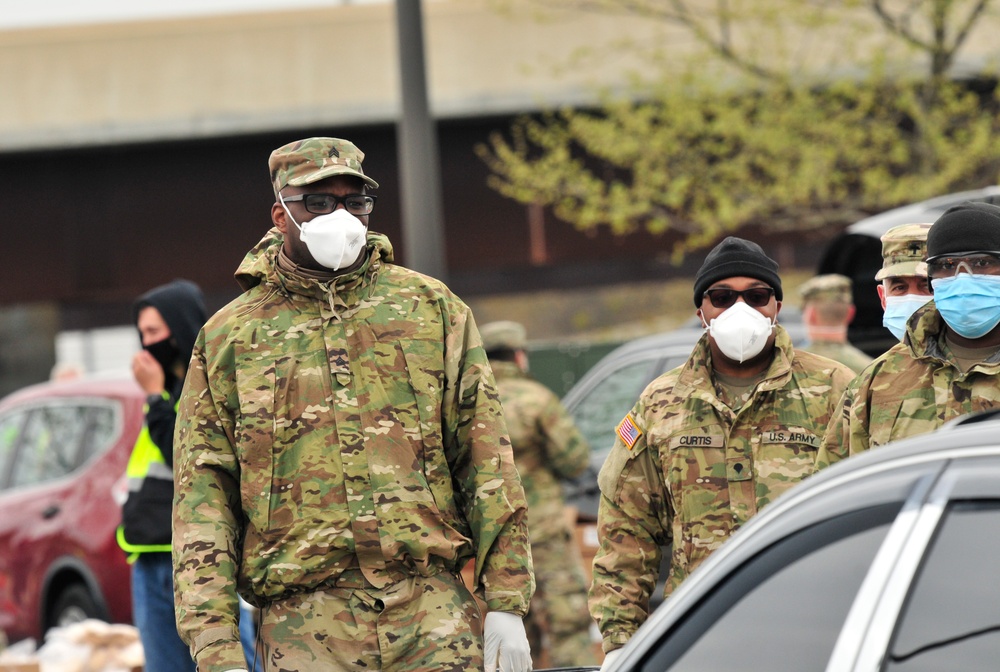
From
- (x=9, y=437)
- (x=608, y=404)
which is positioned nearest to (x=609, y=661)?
(x=608, y=404)

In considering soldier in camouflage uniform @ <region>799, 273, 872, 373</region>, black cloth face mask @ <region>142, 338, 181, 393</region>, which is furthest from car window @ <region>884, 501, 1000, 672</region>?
soldier in camouflage uniform @ <region>799, 273, 872, 373</region>

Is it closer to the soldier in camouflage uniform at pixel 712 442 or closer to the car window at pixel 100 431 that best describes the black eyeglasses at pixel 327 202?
the soldier in camouflage uniform at pixel 712 442

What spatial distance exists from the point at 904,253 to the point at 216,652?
99.2 inches

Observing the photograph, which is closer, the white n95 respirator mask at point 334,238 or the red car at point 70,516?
the white n95 respirator mask at point 334,238

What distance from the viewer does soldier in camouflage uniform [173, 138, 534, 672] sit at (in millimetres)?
3740

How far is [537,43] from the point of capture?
16922mm

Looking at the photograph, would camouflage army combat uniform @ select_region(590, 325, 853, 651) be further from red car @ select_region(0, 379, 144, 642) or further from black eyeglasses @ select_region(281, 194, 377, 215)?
red car @ select_region(0, 379, 144, 642)

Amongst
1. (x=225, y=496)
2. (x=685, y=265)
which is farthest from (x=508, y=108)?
(x=225, y=496)

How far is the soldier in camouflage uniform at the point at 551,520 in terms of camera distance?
7555 mm

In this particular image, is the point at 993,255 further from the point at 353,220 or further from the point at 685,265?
the point at 685,265

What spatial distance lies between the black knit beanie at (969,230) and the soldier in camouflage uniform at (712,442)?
0.60m

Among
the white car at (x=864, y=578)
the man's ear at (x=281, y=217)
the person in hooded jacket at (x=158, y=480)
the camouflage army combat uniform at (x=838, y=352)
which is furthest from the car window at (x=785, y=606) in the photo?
the camouflage army combat uniform at (x=838, y=352)

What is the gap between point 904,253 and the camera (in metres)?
4.80

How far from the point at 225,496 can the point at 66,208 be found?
1425 cm
